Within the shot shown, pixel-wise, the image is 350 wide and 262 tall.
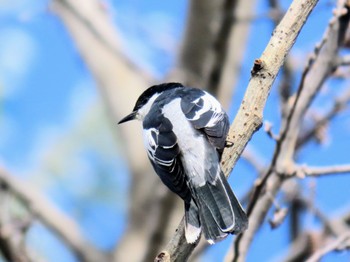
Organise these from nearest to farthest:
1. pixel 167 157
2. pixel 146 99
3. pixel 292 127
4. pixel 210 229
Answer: pixel 210 229
pixel 167 157
pixel 292 127
pixel 146 99

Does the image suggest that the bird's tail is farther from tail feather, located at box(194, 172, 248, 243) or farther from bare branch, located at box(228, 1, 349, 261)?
bare branch, located at box(228, 1, 349, 261)

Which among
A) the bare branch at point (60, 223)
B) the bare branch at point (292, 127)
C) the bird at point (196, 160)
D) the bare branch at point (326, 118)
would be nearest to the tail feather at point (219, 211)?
the bird at point (196, 160)

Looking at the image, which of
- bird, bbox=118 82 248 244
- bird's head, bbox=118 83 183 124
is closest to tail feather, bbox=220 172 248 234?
bird, bbox=118 82 248 244

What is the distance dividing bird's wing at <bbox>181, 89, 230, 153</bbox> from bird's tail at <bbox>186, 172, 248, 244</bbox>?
0.16 m

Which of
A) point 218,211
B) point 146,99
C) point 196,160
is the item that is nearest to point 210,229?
point 218,211

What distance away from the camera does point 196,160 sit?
3.23 meters

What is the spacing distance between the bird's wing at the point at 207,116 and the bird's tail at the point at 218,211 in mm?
164

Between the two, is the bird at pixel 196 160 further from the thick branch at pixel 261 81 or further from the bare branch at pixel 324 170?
the bare branch at pixel 324 170

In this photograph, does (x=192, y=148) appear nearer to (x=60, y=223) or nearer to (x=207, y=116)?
(x=207, y=116)

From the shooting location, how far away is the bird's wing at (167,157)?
3.17 m

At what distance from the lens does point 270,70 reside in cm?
301

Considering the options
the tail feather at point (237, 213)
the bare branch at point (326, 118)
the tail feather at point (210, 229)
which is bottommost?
the tail feather at point (210, 229)

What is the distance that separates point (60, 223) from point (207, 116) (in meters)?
3.99

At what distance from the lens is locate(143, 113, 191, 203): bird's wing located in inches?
125
